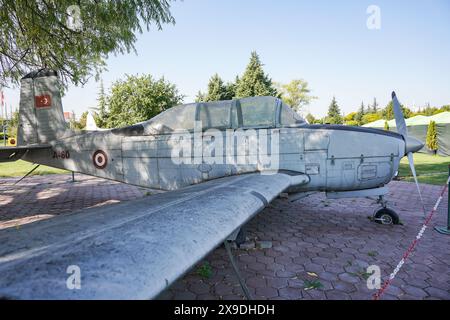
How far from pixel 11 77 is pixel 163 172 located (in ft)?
24.3

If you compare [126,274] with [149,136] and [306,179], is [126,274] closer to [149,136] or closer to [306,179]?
[306,179]

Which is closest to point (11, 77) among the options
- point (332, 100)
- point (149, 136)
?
point (149, 136)

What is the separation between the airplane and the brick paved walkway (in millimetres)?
610

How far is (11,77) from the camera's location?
8.55 m

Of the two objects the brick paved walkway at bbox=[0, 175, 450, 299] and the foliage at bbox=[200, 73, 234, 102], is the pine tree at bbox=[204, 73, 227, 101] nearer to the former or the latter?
the foliage at bbox=[200, 73, 234, 102]

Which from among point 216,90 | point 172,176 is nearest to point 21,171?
point 172,176

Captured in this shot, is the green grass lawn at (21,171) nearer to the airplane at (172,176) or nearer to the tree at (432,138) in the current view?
the airplane at (172,176)

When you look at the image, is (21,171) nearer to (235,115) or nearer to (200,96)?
(235,115)

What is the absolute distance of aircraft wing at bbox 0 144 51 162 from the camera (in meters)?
5.53

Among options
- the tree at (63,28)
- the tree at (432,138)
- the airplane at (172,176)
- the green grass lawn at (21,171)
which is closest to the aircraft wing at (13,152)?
the airplane at (172,176)

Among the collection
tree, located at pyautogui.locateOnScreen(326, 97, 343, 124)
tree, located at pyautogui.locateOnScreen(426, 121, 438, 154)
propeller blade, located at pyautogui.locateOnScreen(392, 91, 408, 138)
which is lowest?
tree, located at pyautogui.locateOnScreen(426, 121, 438, 154)

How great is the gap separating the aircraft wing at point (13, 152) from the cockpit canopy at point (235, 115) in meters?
3.17

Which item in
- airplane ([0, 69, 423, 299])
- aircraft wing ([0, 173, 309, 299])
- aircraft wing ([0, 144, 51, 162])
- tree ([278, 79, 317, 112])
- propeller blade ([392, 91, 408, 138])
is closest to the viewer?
aircraft wing ([0, 173, 309, 299])

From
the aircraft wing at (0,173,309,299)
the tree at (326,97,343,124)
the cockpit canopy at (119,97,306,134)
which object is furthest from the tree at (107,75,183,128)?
the tree at (326,97,343,124)
